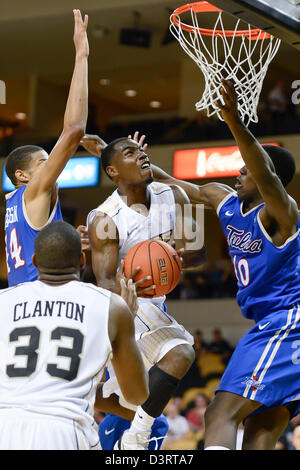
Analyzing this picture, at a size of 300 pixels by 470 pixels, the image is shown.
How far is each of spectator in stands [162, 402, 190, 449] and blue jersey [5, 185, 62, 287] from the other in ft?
20.0

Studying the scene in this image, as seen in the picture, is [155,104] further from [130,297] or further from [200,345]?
[130,297]

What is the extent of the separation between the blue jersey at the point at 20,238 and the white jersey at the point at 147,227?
1.62 ft

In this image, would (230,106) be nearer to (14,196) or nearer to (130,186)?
(130,186)

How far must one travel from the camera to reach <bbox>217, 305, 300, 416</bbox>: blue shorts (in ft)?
14.3

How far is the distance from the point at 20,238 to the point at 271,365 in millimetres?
1750

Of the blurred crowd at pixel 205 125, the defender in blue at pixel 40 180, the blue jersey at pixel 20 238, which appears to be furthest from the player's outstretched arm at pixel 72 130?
the blurred crowd at pixel 205 125

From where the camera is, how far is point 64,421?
132 inches

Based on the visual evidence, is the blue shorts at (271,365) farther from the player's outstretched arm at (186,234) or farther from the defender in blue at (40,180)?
the defender in blue at (40,180)

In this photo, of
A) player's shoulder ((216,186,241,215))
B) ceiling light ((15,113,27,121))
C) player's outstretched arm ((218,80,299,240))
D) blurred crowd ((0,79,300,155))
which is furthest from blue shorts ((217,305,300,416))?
ceiling light ((15,113,27,121))

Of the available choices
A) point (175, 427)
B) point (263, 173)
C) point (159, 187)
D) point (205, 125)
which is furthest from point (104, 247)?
point (205, 125)

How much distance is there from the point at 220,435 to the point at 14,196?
1985 millimetres
